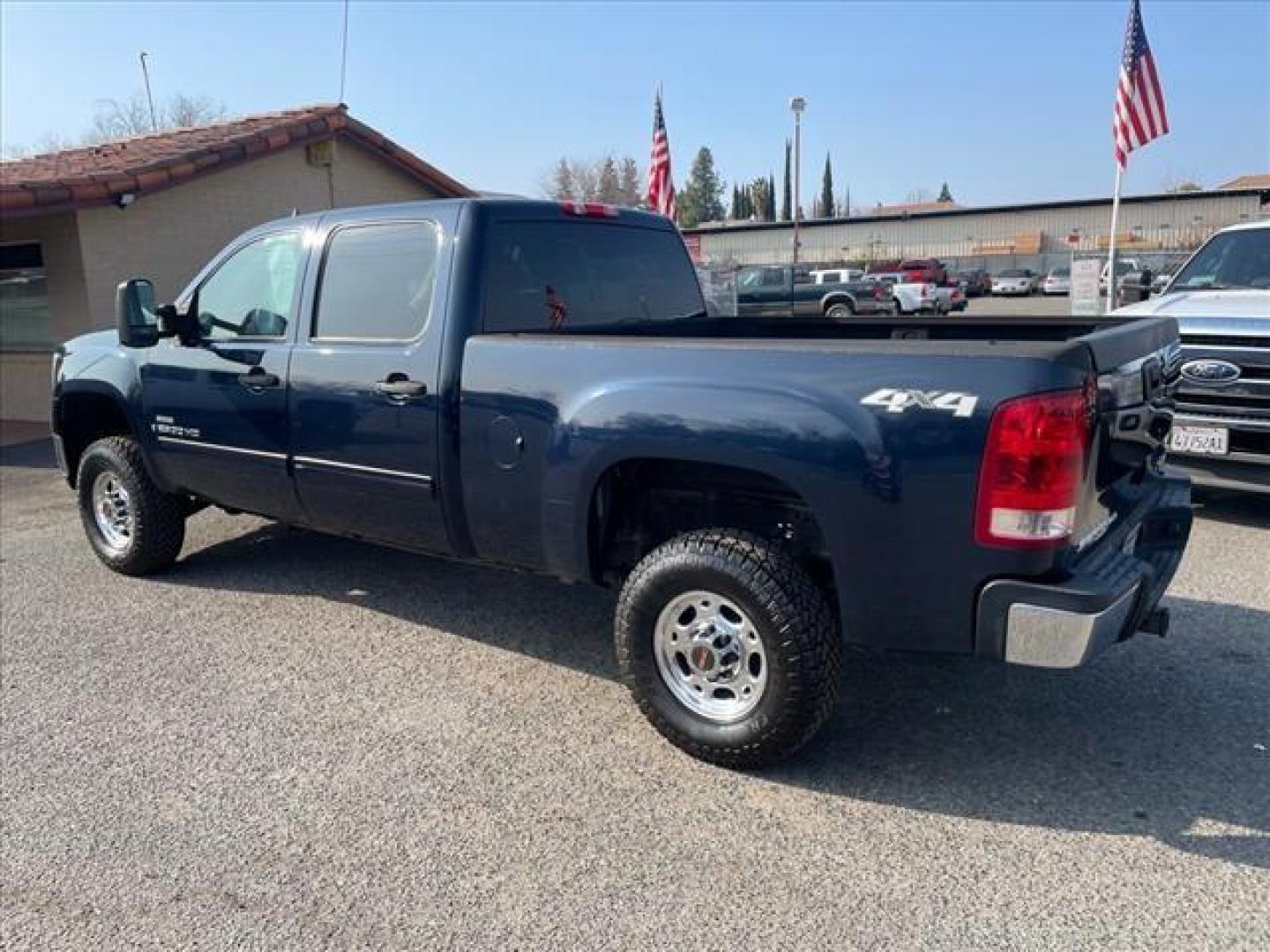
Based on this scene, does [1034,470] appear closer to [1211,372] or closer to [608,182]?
[1211,372]

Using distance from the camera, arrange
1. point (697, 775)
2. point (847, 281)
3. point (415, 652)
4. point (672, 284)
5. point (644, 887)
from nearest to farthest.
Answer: point (644, 887) → point (697, 775) → point (415, 652) → point (672, 284) → point (847, 281)

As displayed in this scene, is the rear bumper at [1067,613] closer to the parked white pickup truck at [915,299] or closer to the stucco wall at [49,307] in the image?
the stucco wall at [49,307]

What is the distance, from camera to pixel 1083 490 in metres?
2.92

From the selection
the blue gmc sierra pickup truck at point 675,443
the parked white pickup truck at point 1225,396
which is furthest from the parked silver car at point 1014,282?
the blue gmc sierra pickup truck at point 675,443

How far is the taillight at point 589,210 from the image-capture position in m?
4.62

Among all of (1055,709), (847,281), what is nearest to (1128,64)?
(1055,709)

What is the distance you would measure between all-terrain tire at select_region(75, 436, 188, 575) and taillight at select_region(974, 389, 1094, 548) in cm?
455

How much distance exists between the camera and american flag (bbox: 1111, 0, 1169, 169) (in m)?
12.3

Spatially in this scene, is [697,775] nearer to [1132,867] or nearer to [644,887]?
[644,887]

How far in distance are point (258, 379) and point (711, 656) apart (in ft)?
8.58

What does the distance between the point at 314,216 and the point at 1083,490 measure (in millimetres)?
3624

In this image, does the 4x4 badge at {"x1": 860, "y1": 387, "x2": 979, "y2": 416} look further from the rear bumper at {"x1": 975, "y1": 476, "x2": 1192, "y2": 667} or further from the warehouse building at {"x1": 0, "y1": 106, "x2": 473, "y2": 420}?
the warehouse building at {"x1": 0, "y1": 106, "x2": 473, "y2": 420}

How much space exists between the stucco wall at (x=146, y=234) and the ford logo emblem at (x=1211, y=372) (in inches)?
450

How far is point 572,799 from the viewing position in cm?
328
